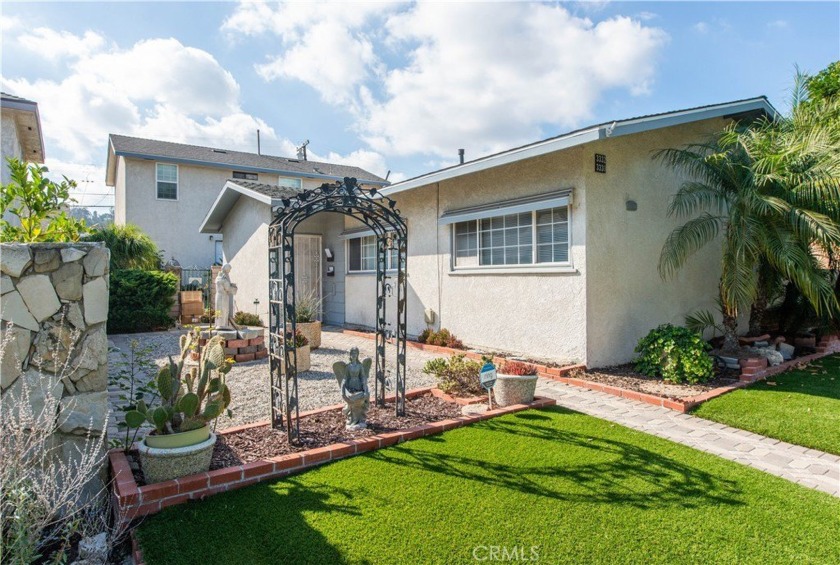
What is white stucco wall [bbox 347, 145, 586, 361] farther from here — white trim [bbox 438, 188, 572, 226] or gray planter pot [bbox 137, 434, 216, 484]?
gray planter pot [bbox 137, 434, 216, 484]

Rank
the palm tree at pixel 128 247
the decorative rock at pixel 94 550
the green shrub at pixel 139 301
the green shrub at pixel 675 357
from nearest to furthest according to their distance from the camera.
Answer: the decorative rock at pixel 94 550, the green shrub at pixel 675 357, the green shrub at pixel 139 301, the palm tree at pixel 128 247

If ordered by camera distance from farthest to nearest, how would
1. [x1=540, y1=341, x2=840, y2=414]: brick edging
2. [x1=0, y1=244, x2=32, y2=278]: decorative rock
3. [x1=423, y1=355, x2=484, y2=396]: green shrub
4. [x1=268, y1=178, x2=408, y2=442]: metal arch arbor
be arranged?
1. [x1=423, y1=355, x2=484, y2=396]: green shrub
2. [x1=540, y1=341, x2=840, y2=414]: brick edging
3. [x1=268, y1=178, x2=408, y2=442]: metal arch arbor
4. [x1=0, y1=244, x2=32, y2=278]: decorative rock

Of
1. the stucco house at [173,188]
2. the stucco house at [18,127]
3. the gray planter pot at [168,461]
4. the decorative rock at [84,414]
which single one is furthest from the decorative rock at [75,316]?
the stucco house at [173,188]

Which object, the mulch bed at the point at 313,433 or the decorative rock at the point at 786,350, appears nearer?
the mulch bed at the point at 313,433

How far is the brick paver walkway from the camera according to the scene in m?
4.11

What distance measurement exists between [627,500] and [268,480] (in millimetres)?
2816

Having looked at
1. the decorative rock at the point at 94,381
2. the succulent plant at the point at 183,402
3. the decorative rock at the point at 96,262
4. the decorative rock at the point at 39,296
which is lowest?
the succulent plant at the point at 183,402

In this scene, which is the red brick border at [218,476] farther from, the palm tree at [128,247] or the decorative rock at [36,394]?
the palm tree at [128,247]

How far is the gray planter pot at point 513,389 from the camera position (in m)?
5.55

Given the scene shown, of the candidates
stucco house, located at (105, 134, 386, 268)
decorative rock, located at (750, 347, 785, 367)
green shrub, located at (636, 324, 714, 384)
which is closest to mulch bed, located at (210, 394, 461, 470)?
green shrub, located at (636, 324, 714, 384)

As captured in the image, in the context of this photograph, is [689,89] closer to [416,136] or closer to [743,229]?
[743,229]

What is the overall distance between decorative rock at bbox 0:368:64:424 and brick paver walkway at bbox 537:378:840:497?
5138 mm

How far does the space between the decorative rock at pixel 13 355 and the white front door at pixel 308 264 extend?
10.4m

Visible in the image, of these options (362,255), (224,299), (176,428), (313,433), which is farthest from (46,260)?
(362,255)
